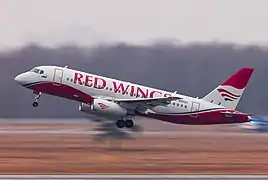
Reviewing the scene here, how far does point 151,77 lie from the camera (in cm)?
12225

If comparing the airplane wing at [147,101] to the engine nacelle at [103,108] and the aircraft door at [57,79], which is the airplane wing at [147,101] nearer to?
the engine nacelle at [103,108]

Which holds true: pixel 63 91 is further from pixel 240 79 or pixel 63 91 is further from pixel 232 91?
pixel 240 79

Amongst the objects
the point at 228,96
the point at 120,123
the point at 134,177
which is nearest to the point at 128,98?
the point at 120,123

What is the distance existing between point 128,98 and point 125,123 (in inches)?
66.9

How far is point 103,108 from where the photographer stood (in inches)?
2249

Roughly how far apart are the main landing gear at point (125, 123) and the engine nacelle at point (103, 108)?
459 mm

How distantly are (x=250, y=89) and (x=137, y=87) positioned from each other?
62.2 meters

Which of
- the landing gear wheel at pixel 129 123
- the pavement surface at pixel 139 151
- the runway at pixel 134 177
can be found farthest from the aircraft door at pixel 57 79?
the runway at pixel 134 177

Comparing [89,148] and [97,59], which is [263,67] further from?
[89,148]

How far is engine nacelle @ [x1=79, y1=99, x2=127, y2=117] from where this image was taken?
57031 mm

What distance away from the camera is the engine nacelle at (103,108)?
57031 millimetres

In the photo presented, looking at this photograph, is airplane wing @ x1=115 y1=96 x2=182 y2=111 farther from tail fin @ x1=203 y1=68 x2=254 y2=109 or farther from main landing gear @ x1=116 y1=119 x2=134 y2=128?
tail fin @ x1=203 y1=68 x2=254 y2=109

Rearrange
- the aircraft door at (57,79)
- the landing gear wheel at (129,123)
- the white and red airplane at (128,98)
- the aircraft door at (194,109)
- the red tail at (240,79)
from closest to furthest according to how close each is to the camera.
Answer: the aircraft door at (57,79), the white and red airplane at (128,98), the landing gear wheel at (129,123), the aircraft door at (194,109), the red tail at (240,79)

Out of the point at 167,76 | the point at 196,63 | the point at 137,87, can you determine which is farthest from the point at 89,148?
the point at 196,63
